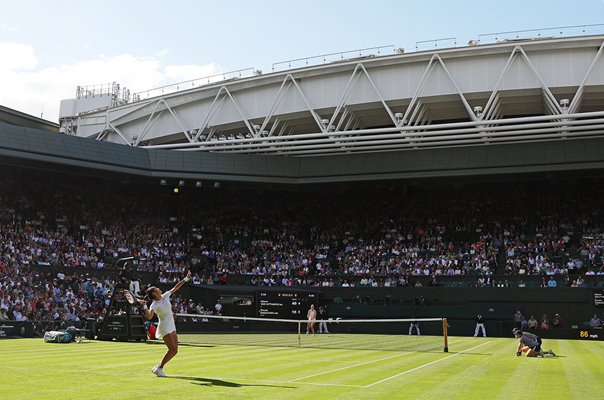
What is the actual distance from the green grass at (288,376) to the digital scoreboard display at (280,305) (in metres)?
25.5

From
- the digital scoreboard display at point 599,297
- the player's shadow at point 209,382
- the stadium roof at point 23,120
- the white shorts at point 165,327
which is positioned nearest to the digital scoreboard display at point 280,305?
the digital scoreboard display at point 599,297

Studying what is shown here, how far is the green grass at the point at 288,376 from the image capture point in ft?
38.8

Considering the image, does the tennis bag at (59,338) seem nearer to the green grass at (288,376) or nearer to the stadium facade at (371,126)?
the green grass at (288,376)

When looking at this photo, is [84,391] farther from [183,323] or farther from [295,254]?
[295,254]

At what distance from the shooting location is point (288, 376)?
14922 mm

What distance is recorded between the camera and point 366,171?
5425 centimetres

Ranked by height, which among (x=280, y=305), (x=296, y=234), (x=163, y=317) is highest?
(x=296, y=234)

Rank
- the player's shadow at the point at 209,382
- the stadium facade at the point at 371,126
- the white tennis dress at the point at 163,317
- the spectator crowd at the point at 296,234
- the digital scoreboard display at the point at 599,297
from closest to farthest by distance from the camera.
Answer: the player's shadow at the point at 209,382 → the white tennis dress at the point at 163,317 → the digital scoreboard display at the point at 599,297 → the stadium facade at the point at 371,126 → the spectator crowd at the point at 296,234

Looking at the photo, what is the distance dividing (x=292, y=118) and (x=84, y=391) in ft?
132

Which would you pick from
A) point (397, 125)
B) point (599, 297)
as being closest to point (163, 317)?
point (397, 125)

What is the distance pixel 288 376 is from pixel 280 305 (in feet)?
109

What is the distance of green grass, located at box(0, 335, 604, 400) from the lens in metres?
11.8

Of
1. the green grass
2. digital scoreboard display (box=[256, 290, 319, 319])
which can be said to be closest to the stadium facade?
digital scoreboard display (box=[256, 290, 319, 319])

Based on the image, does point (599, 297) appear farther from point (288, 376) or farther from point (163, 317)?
point (163, 317)
